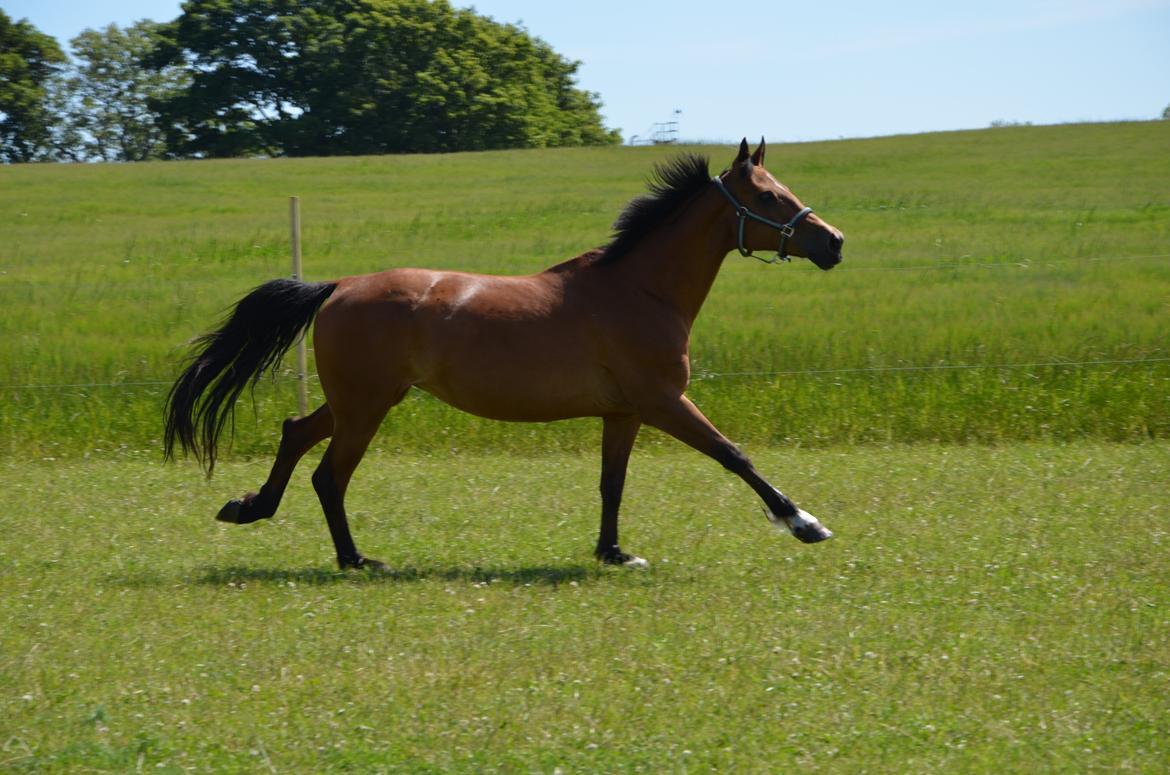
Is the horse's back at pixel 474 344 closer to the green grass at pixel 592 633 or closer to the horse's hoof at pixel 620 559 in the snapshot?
the horse's hoof at pixel 620 559

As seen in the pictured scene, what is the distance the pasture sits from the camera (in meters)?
4.64

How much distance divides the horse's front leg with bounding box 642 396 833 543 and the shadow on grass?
2.89 feet

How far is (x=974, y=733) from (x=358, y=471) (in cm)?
698

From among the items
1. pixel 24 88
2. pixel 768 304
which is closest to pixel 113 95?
pixel 24 88

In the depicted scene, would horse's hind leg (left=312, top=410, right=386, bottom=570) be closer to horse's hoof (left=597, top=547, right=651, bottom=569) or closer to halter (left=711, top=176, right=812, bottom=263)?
horse's hoof (left=597, top=547, right=651, bottom=569)

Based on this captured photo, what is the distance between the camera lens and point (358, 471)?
425 inches

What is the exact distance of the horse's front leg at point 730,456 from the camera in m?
6.98

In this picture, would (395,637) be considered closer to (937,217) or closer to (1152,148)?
(937,217)

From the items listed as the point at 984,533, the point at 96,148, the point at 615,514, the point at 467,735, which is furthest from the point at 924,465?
the point at 96,148

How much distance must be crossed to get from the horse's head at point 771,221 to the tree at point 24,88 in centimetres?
5270

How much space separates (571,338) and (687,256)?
2.66 ft

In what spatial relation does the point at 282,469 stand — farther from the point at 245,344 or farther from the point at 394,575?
the point at 394,575

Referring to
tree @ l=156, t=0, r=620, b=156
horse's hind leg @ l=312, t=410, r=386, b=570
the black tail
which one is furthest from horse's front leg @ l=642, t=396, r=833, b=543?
tree @ l=156, t=0, r=620, b=156

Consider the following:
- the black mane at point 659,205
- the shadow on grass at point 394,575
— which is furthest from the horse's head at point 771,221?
the shadow on grass at point 394,575
